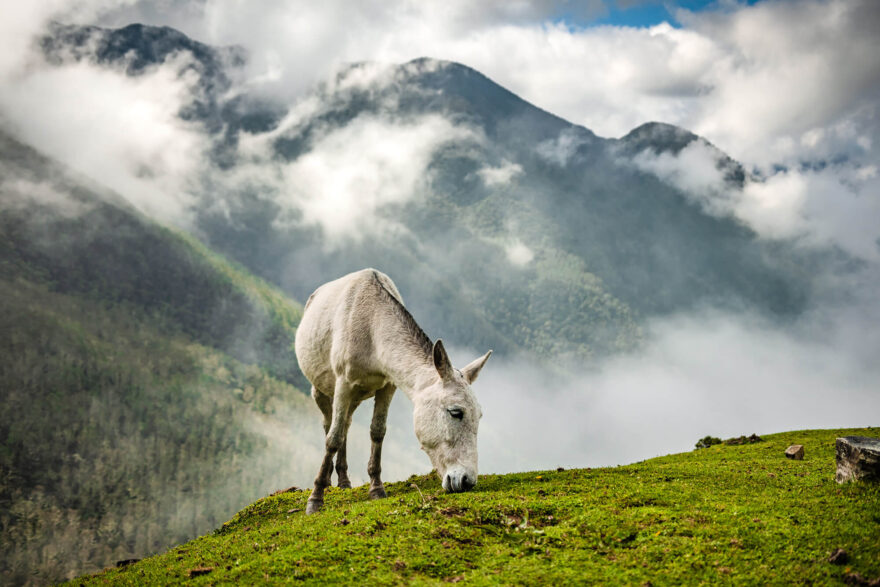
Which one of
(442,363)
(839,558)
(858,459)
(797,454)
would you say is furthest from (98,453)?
(839,558)

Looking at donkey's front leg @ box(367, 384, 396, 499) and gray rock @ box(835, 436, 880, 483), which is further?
donkey's front leg @ box(367, 384, 396, 499)

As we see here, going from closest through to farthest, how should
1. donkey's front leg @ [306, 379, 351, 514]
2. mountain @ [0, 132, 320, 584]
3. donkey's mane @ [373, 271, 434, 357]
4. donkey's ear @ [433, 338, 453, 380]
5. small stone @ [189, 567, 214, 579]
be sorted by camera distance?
small stone @ [189, 567, 214, 579]
donkey's ear @ [433, 338, 453, 380]
donkey's mane @ [373, 271, 434, 357]
donkey's front leg @ [306, 379, 351, 514]
mountain @ [0, 132, 320, 584]

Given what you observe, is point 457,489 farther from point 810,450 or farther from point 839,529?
point 810,450

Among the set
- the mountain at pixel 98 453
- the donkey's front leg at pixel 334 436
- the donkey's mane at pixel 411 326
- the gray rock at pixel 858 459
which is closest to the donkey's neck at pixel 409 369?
the donkey's mane at pixel 411 326

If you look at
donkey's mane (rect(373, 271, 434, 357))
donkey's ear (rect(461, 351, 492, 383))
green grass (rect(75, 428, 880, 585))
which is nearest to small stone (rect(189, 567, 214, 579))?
green grass (rect(75, 428, 880, 585))

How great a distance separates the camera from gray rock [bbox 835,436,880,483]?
27.6 ft

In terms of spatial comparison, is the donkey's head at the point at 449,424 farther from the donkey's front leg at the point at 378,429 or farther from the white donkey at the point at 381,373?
the donkey's front leg at the point at 378,429

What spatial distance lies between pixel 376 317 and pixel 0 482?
16638cm

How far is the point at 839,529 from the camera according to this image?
6.80m

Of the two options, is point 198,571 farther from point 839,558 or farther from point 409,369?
point 839,558

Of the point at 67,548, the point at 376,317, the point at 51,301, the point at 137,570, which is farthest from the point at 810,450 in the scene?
the point at 51,301

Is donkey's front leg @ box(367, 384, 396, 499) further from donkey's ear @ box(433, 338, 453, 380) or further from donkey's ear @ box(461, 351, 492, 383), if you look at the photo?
donkey's ear @ box(433, 338, 453, 380)

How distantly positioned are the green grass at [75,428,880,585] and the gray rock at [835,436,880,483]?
0.28 meters

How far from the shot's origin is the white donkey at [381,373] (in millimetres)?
9383
